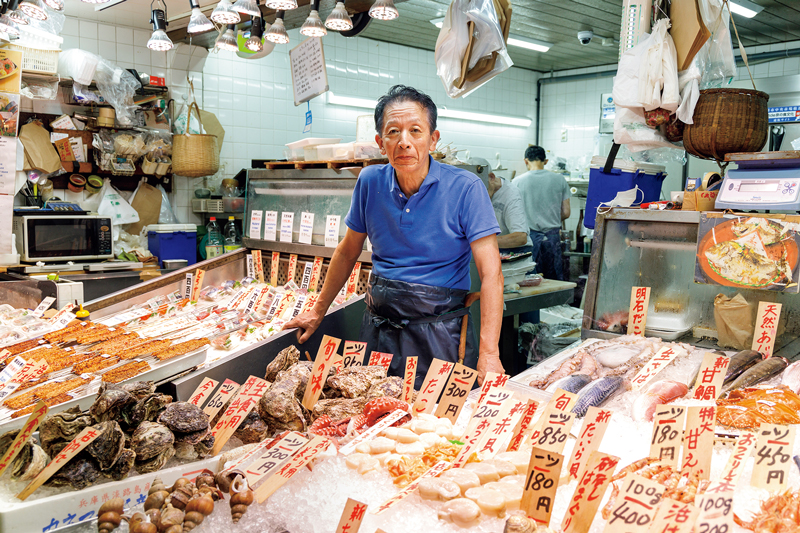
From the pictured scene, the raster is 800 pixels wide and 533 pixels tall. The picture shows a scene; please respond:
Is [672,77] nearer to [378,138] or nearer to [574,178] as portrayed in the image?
[378,138]

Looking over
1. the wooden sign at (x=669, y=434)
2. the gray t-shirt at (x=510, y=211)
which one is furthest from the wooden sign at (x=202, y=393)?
the gray t-shirt at (x=510, y=211)

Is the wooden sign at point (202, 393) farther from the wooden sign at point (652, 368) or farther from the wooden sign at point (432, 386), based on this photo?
the wooden sign at point (652, 368)

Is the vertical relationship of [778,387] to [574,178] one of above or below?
below

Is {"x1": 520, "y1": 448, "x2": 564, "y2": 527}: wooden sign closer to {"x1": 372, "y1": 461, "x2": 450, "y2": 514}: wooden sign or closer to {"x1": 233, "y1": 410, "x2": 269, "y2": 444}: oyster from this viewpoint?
{"x1": 372, "y1": 461, "x2": 450, "y2": 514}: wooden sign

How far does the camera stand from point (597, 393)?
1931 mm

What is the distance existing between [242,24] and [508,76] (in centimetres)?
641

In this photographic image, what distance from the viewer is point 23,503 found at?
127 centimetres

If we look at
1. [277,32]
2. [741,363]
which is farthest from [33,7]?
[741,363]

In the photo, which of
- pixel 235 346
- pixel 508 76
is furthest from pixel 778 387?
pixel 508 76

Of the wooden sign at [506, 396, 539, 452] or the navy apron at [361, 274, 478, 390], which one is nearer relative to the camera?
the wooden sign at [506, 396, 539, 452]

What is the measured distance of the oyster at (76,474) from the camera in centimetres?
133

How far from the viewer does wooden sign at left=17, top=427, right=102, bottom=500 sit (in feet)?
4.23

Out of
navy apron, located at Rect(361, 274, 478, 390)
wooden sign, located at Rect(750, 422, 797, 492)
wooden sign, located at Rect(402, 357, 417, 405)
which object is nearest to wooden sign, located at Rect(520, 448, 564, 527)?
wooden sign, located at Rect(750, 422, 797, 492)

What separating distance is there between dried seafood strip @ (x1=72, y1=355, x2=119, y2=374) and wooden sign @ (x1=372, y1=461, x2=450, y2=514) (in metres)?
1.47
